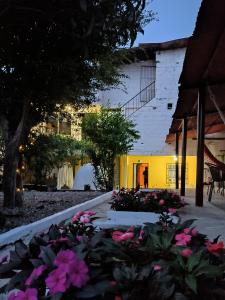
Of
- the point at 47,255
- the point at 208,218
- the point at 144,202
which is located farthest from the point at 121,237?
the point at 208,218

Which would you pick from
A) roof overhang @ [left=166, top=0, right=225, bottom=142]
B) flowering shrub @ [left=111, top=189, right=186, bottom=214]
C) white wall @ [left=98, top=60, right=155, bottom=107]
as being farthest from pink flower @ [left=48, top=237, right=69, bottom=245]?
white wall @ [left=98, top=60, right=155, bottom=107]

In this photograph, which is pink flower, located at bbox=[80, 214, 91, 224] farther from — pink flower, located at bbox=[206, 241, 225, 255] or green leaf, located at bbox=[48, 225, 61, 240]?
pink flower, located at bbox=[206, 241, 225, 255]

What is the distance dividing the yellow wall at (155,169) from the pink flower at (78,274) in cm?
2203

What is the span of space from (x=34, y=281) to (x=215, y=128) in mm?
14488

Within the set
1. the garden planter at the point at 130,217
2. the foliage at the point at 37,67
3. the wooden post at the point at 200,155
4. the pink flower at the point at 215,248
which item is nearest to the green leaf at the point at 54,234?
the pink flower at the point at 215,248

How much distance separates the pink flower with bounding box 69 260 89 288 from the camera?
1.88 meters

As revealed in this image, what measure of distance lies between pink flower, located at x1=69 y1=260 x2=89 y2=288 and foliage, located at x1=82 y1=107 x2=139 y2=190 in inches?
567

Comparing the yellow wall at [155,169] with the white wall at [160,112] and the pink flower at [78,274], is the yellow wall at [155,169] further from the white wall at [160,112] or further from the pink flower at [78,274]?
the pink flower at [78,274]

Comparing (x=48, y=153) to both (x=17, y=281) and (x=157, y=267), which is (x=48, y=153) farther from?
(x=157, y=267)

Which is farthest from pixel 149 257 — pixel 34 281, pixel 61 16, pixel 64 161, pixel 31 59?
pixel 64 161

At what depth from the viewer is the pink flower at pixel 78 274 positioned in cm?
188

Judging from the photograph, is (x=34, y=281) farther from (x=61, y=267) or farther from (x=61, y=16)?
(x=61, y=16)

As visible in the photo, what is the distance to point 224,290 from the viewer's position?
1960 mm

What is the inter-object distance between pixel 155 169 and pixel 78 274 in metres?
23.0
